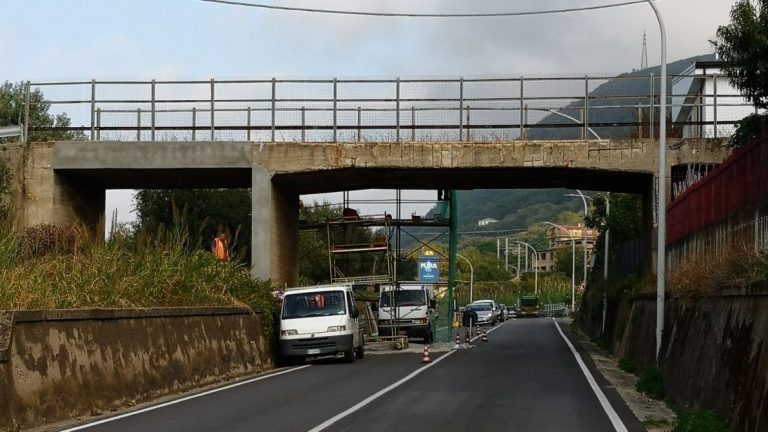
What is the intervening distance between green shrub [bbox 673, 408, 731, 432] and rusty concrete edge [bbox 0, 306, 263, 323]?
28.0 ft

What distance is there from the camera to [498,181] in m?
35.8

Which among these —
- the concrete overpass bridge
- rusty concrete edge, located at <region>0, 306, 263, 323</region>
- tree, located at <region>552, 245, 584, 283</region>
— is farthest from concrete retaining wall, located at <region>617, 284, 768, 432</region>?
tree, located at <region>552, 245, 584, 283</region>

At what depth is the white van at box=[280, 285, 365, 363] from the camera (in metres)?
28.6

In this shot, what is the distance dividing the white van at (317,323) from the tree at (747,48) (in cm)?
1229

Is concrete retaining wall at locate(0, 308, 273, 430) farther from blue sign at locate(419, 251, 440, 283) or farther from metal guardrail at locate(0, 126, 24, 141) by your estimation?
blue sign at locate(419, 251, 440, 283)

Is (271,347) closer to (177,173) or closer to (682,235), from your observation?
(177,173)

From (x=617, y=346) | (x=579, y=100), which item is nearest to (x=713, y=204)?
(x=579, y=100)

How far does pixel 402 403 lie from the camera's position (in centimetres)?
1728

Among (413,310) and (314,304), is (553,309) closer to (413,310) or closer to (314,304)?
(413,310)

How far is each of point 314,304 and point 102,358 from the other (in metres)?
12.4

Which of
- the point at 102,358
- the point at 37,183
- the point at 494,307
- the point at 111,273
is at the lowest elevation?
the point at 494,307

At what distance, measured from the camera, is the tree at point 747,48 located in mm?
19953

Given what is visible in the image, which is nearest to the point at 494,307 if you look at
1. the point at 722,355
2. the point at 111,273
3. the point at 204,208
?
the point at 204,208

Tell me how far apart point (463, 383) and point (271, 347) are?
8.54 metres
